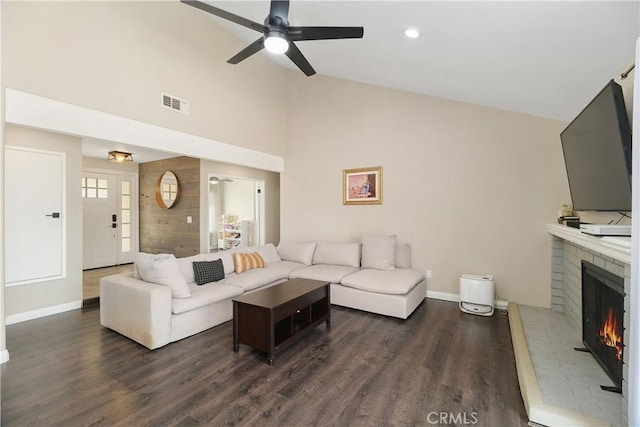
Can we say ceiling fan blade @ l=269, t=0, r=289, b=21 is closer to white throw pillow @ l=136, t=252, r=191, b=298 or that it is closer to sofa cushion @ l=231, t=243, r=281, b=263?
white throw pillow @ l=136, t=252, r=191, b=298

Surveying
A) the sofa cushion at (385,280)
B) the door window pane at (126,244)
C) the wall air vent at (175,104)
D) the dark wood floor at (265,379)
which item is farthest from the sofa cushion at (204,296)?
the door window pane at (126,244)

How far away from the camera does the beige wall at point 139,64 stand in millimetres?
2670

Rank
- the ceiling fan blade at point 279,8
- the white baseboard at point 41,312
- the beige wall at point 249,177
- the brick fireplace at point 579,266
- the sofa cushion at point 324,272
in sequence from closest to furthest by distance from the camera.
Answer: the brick fireplace at point 579,266, the ceiling fan blade at point 279,8, the white baseboard at point 41,312, the sofa cushion at point 324,272, the beige wall at point 249,177

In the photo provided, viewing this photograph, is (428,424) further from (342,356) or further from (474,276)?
(474,276)

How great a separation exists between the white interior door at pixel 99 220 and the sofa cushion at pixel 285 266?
4086mm

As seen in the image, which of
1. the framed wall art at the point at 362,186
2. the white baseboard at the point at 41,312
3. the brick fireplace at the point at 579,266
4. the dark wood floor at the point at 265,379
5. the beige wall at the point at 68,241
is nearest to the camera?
the brick fireplace at the point at 579,266

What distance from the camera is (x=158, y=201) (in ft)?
20.3

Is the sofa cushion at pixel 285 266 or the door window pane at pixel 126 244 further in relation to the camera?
the door window pane at pixel 126 244

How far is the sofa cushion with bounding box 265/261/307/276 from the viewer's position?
14.4 ft

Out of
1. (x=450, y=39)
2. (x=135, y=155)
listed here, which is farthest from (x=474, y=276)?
(x=135, y=155)

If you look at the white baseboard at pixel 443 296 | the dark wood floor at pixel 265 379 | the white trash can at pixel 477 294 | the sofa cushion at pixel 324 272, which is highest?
the sofa cushion at pixel 324 272

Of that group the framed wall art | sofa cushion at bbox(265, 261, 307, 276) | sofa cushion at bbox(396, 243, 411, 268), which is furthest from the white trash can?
sofa cushion at bbox(265, 261, 307, 276)

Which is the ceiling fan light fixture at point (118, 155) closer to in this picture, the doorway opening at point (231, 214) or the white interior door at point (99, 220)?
the white interior door at point (99, 220)

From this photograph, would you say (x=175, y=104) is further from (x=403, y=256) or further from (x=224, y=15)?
(x=403, y=256)
